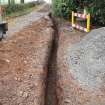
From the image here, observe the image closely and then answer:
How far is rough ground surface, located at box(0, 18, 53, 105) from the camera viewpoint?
7.63m

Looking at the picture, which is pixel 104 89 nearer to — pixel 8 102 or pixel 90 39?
pixel 8 102

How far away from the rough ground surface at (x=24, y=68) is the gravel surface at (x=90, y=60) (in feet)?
3.35

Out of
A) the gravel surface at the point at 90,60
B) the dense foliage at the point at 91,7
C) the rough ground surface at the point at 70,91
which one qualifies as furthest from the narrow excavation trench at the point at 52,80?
the dense foliage at the point at 91,7

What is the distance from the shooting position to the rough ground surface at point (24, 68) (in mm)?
7629

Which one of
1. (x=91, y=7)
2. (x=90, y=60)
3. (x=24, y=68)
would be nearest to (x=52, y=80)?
(x=24, y=68)

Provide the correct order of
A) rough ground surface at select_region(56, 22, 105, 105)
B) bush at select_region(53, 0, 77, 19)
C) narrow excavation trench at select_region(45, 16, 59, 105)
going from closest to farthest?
rough ground surface at select_region(56, 22, 105, 105), narrow excavation trench at select_region(45, 16, 59, 105), bush at select_region(53, 0, 77, 19)

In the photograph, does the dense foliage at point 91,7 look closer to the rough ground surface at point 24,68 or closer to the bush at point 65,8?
the bush at point 65,8

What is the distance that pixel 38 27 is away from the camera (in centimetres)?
1806

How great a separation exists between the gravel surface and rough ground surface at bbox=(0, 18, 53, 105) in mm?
1022

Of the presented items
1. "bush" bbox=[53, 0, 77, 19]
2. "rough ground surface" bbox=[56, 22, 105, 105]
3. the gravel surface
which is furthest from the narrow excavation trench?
"bush" bbox=[53, 0, 77, 19]

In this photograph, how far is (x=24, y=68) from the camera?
387 inches

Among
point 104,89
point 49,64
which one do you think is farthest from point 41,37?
point 104,89

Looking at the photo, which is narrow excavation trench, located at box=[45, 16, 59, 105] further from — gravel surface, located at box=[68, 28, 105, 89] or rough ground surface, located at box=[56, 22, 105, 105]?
gravel surface, located at box=[68, 28, 105, 89]

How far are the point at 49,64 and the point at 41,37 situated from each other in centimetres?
413
